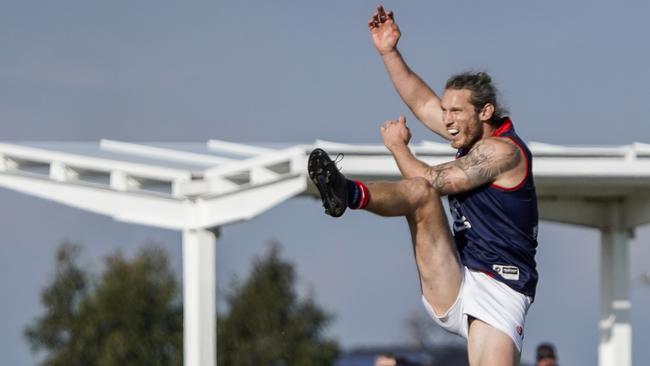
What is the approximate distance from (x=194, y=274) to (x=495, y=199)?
27.7 ft

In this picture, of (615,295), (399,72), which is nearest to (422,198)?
(399,72)

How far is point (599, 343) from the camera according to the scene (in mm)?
19875

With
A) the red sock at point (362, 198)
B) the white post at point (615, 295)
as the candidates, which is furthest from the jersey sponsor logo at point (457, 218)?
the white post at point (615, 295)

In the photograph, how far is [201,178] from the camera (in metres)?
16.5

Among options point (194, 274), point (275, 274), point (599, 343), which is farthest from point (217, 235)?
point (275, 274)

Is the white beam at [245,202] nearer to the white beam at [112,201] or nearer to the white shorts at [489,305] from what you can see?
the white beam at [112,201]

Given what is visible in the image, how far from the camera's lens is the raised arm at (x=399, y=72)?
9680 mm

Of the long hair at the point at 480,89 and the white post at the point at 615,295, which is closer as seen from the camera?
the long hair at the point at 480,89

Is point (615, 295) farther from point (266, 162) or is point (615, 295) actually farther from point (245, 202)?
point (266, 162)

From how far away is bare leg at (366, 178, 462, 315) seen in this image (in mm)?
8469

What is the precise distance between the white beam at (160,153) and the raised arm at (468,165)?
8.05 meters

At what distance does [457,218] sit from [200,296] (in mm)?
8120

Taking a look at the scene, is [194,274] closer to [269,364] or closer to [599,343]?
[599,343]

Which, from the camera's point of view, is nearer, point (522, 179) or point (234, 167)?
point (522, 179)
